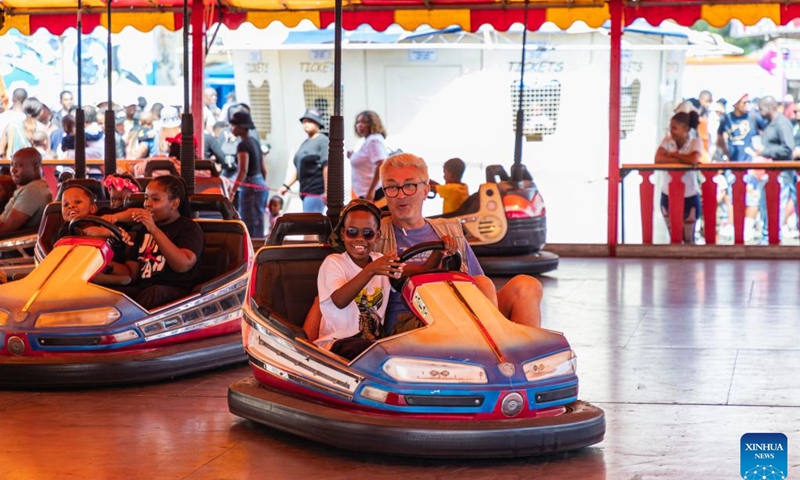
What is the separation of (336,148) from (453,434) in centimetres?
129

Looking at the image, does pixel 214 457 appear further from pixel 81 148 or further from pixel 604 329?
pixel 81 148

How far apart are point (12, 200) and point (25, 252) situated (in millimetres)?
256

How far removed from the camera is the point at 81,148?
597 cm

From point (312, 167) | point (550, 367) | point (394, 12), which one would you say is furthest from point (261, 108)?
point (550, 367)

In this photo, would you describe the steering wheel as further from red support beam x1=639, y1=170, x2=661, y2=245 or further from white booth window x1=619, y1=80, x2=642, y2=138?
white booth window x1=619, y1=80, x2=642, y2=138

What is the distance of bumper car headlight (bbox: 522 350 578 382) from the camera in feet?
9.59

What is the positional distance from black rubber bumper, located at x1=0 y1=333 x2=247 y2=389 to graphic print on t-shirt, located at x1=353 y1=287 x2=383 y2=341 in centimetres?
93

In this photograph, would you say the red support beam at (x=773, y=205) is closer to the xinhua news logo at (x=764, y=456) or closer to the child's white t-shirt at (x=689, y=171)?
the child's white t-shirt at (x=689, y=171)

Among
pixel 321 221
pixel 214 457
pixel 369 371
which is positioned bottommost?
pixel 214 457

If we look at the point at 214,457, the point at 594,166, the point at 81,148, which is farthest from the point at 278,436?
the point at 594,166

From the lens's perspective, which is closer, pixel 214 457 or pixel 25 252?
pixel 214 457

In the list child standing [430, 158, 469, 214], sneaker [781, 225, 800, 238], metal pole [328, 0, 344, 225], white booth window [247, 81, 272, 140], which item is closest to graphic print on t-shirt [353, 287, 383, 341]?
metal pole [328, 0, 344, 225]

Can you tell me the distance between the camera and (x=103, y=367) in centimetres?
381

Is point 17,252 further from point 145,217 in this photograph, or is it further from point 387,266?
point 387,266
